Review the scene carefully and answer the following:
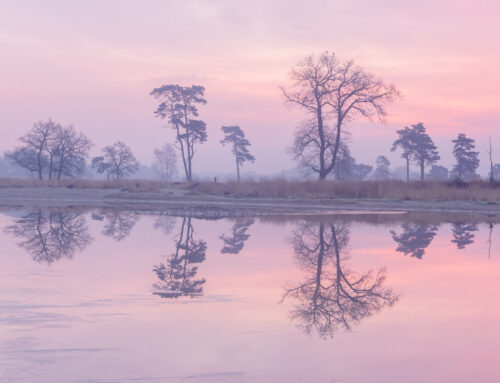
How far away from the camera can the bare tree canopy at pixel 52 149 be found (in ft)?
204

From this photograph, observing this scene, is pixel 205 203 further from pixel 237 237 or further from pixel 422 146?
pixel 422 146

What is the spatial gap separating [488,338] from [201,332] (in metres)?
3.77

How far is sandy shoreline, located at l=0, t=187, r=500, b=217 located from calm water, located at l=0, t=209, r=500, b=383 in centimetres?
1371

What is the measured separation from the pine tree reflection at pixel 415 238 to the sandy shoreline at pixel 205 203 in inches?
329

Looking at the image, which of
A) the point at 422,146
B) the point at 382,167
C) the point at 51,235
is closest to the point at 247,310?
the point at 51,235

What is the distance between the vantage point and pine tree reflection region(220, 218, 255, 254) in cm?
1603

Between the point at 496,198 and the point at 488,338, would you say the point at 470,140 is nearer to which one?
the point at 496,198

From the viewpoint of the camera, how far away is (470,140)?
291ft

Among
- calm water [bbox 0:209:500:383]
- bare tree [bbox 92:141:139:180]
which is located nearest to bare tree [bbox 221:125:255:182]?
Result: bare tree [bbox 92:141:139:180]

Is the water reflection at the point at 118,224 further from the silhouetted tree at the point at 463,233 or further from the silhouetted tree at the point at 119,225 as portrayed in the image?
the silhouetted tree at the point at 463,233

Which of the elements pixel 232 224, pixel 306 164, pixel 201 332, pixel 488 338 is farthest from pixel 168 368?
pixel 306 164

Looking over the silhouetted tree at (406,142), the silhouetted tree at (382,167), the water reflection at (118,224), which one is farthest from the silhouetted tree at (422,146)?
the water reflection at (118,224)

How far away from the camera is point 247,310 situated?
29.4 feet

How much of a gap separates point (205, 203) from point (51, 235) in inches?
783
